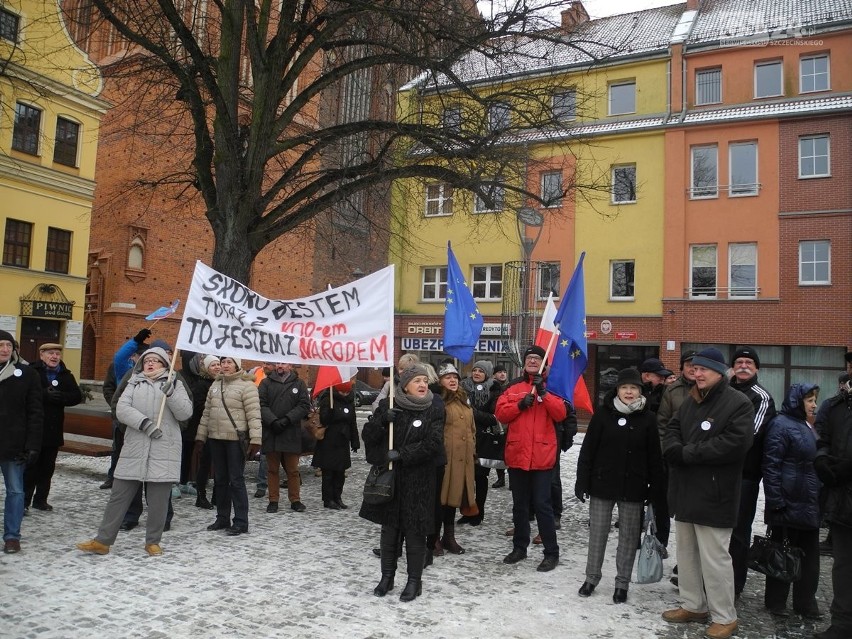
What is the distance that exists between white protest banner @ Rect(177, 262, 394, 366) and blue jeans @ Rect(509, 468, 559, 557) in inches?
67.6

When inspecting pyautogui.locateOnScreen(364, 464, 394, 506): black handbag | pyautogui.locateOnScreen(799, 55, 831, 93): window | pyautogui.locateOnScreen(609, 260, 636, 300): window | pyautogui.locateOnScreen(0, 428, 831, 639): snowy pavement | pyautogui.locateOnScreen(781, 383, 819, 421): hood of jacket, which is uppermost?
pyautogui.locateOnScreen(799, 55, 831, 93): window

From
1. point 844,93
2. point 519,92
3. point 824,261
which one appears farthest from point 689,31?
point 519,92

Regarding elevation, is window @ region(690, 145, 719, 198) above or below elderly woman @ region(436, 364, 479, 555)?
above

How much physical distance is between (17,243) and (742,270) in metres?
25.4

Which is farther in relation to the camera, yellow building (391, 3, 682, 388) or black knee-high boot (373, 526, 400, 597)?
yellow building (391, 3, 682, 388)

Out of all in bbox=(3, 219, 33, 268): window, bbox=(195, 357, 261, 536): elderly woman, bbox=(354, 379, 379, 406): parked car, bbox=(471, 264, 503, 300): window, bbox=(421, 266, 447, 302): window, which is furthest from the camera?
bbox=(354, 379, 379, 406): parked car

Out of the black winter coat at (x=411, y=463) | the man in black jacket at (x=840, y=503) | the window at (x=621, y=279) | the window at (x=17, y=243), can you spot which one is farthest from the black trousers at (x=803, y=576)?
the window at (x=17, y=243)

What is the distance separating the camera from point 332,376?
31.1ft

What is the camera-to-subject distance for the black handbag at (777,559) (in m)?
5.63

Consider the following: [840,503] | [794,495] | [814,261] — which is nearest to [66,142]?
[814,261]

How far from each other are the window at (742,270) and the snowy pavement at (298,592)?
63.8 ft

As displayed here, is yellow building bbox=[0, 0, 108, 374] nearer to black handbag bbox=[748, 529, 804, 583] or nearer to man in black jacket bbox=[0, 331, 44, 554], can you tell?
man in black jacket bbox=[0, 331, 44, 554]

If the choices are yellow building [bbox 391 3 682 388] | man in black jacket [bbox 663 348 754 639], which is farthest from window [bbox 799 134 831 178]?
man in black jacket [bbox 663 348 754 639]

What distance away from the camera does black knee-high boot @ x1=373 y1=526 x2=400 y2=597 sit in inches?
231
